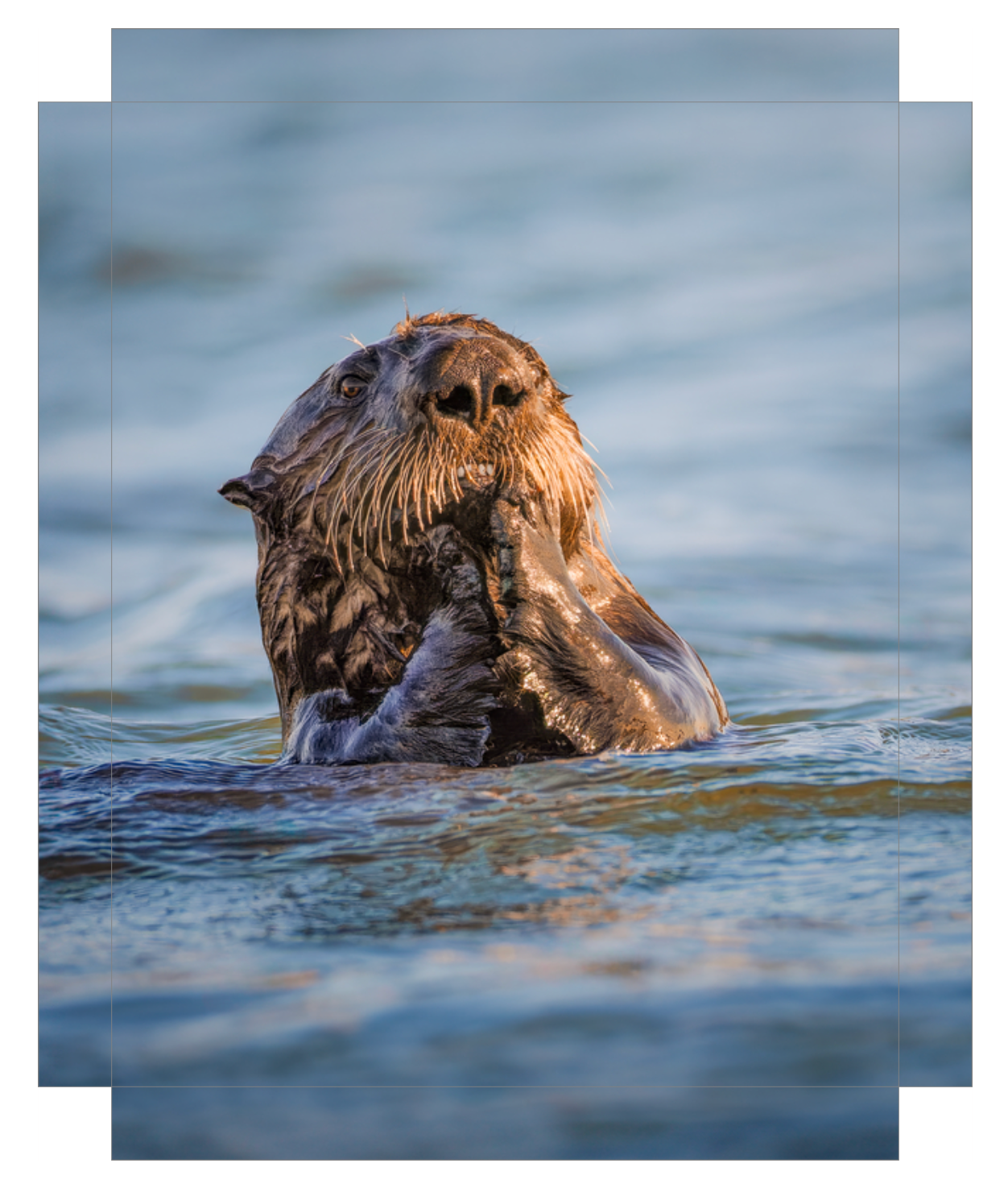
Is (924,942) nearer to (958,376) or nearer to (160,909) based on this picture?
(958,376)

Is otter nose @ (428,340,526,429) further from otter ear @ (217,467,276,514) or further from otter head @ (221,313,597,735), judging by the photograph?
otter ear @ (217,467,276,514)

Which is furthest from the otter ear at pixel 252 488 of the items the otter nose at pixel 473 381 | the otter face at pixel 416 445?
the otter nose at pixel 473 381

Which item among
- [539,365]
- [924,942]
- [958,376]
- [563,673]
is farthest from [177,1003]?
[958,376]

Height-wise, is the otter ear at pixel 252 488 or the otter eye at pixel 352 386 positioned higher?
the otter eye at pixel 352 386

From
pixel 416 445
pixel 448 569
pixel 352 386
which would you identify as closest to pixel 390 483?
pixel 416 445

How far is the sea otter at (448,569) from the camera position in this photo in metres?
3.66

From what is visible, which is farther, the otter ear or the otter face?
the otter ear

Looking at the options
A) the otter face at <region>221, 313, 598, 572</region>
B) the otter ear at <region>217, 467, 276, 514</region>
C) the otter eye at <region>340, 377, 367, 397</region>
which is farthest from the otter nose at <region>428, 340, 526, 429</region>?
the otter ear at <region>217, 467, 276, 514</region>

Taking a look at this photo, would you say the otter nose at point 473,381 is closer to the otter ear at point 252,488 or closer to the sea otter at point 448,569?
the sea otter at point 448,569

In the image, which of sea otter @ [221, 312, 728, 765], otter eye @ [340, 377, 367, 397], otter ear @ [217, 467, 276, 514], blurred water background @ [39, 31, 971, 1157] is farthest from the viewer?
otter ear @ [217, 467, 276, 514]

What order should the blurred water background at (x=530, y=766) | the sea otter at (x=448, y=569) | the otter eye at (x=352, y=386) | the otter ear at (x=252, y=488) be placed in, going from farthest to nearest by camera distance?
the otter ear at (x=252, y=488), the otter eye at (x=352, y=386), the sea otter at (x=448, y=569), the blurred water background at (x=530, y=766)

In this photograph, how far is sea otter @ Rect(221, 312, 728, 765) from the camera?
3.66m

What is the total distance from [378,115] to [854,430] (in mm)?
1827

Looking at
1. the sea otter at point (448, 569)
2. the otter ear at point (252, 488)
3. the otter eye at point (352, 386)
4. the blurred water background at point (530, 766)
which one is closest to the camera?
the blurred water background at point (530, 766)
